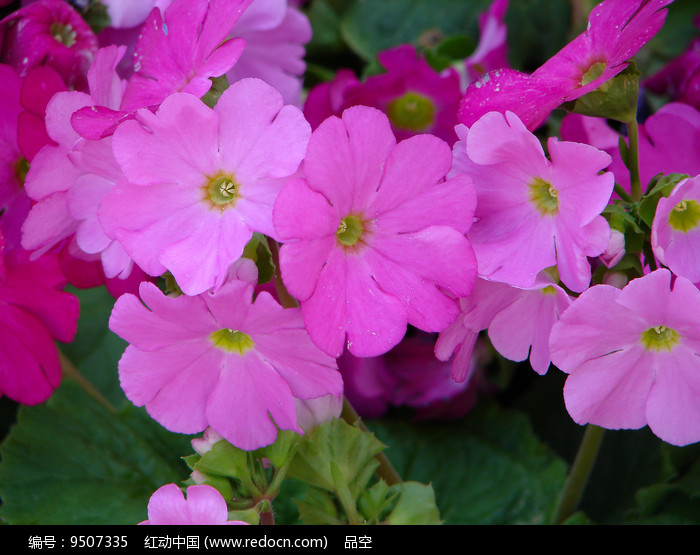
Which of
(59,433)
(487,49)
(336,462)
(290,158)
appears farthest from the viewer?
(487,49)

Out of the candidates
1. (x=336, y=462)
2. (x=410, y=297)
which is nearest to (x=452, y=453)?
(x=336, y=462)

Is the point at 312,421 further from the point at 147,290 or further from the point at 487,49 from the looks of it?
the point at 487,49

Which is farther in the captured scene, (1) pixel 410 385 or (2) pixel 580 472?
(1) pixel 410 385

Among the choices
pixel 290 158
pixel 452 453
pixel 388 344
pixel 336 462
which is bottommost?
pixel 452 453

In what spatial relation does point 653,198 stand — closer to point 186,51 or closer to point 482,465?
point 186,51

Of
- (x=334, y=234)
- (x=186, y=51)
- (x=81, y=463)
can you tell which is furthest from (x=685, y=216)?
(x=81, y=463)
